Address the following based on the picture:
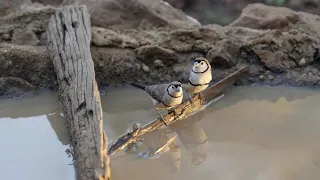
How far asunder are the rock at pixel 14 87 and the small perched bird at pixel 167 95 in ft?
4.38

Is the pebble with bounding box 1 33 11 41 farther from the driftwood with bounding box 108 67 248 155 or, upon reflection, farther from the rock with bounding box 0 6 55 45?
the driftwood with bounding box 108 67 248 155

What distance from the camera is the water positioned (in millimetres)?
4367

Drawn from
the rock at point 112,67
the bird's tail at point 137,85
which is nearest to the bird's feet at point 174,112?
the bird's tail at point 137,85

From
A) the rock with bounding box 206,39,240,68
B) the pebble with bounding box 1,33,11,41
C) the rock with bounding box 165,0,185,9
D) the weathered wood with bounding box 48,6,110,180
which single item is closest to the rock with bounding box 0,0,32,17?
the pebble with bounding box 1,33,11,41

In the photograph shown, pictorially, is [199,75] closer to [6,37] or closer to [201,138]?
[201,138]

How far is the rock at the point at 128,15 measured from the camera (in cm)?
641

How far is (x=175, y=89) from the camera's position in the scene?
4691 millimetres

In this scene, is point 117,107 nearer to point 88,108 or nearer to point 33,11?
point 88,108

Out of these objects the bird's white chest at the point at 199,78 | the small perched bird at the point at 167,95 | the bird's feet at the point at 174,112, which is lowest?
the bird's feet at the point at 174,112

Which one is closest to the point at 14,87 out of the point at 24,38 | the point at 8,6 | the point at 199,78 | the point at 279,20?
the point at 24,38

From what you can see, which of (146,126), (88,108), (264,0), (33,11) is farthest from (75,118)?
(264,0)

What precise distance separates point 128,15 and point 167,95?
2.03 meters

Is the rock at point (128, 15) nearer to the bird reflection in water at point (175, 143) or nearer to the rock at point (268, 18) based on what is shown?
the rock at point (268, 18)

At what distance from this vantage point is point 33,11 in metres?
6.20
